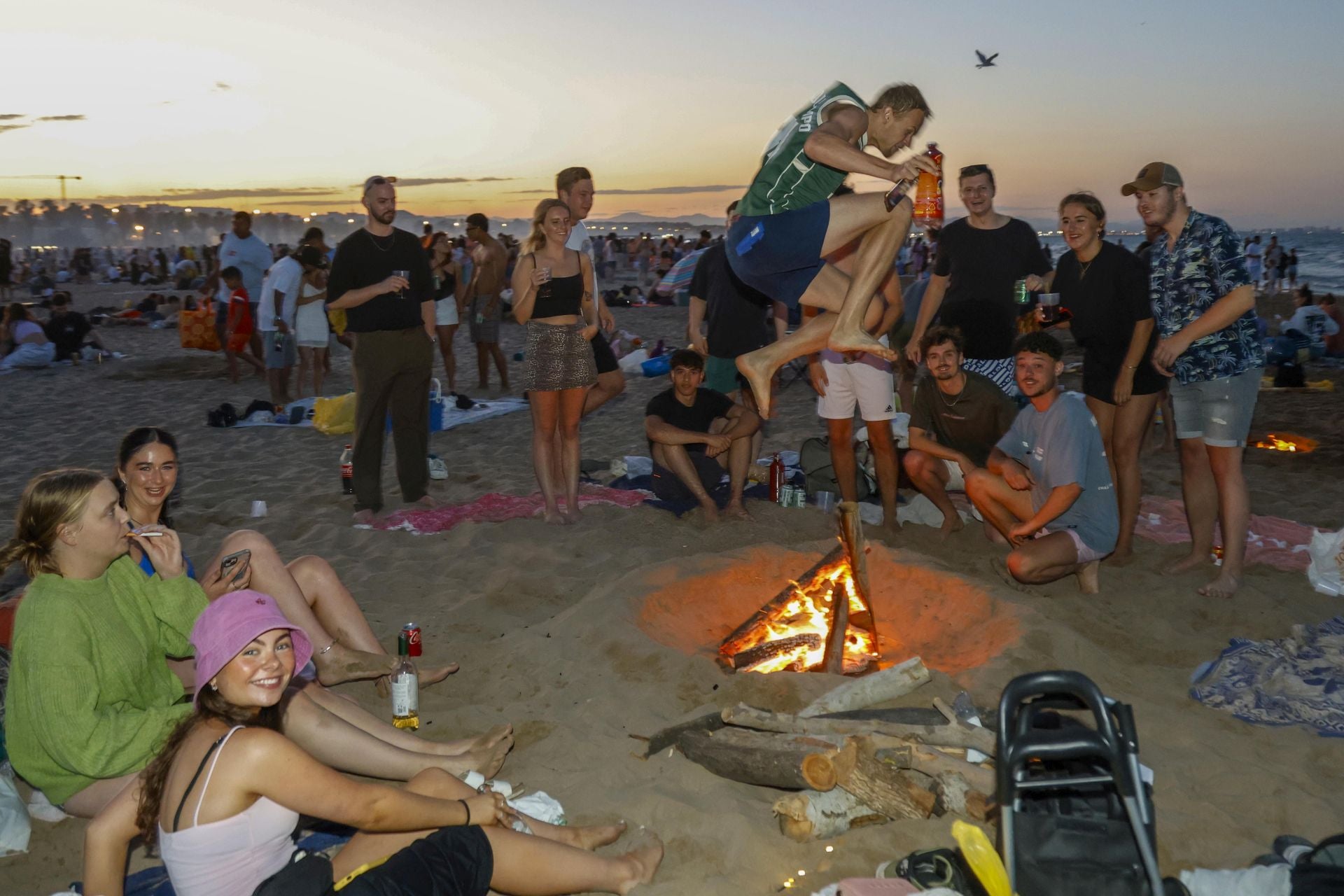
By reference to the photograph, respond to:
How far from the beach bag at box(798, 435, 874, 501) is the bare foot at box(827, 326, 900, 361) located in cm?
279

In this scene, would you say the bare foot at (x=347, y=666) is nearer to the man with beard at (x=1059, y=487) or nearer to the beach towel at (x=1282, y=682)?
the man with beard at (x=1059, y=487)

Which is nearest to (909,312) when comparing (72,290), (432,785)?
(432,785)

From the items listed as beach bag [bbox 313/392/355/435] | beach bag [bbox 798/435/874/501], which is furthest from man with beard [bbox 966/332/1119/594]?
beach bag [bbox 313/392/355/435]

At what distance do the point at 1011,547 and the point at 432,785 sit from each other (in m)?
3.92

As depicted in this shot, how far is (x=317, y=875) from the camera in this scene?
→ 279 centimetres

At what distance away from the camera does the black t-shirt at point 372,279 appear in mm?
6832

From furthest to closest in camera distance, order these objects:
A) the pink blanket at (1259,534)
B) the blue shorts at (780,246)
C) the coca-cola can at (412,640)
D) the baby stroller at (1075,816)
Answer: the pink blanket at (1259,534) < the coca-cola can at (412,640) < the blue shorts at (780,246) < the baby stroller at (1075,816)

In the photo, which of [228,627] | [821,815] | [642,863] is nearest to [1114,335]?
[821,815]

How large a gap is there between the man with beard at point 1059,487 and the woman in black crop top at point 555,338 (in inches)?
109

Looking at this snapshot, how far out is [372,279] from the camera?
689cm

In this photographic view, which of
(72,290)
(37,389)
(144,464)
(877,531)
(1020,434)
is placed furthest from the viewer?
(72,290)

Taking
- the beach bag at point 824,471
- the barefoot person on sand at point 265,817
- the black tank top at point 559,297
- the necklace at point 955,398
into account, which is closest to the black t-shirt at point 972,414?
the necklace at point 955,398

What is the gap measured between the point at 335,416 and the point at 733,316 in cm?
427

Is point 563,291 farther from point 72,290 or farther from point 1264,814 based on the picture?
point 72,290
